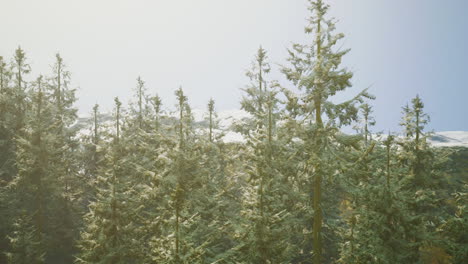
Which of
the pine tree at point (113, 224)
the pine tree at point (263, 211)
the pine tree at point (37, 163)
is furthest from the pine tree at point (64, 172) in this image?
the pine tree at point (263, 211)

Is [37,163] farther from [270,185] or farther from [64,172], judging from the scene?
[270,185]

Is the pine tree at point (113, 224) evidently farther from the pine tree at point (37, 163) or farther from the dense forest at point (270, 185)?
the pine tree at point (37, 163)

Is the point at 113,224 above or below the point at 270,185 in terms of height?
below

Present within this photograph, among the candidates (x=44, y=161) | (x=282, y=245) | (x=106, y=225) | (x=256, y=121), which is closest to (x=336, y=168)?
(x=282, y=245)

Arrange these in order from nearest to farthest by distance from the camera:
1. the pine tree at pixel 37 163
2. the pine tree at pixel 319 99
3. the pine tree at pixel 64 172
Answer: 1. the pine tree at pixel 319 99
2. the pine tree at pixel 37 163
3. the pine tree at pixel 64 172

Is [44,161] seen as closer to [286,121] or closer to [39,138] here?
[39,138]

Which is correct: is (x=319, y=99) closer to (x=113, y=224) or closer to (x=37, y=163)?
(x=113, y=224)

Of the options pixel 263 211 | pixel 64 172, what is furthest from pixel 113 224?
pixel 64 172

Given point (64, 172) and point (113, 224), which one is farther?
point (64, 172)

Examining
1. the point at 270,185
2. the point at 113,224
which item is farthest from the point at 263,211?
the point at 113,224

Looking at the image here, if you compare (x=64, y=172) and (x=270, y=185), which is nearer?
(x=270, y=185)

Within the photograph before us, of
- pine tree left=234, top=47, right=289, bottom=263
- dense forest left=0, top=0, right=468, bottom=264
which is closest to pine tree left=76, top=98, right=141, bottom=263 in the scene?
dense forest left=0, top=0, right=468, bottom=264

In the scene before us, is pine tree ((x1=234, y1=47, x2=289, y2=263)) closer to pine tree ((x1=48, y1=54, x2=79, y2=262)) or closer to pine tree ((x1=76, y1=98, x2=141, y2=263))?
pine tree ((x1=76, y1=98, x2=141, y2=263))

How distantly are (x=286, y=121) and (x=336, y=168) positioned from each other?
2.80m
